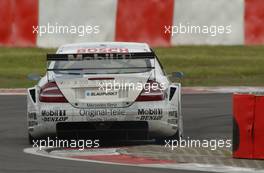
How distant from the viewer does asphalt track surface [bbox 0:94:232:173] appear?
12.1 meters

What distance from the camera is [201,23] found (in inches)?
1062

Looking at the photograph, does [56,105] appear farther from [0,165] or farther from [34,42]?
[34,42]

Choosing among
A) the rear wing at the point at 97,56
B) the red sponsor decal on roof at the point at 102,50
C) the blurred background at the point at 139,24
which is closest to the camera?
the rear wing at the point at 97,56

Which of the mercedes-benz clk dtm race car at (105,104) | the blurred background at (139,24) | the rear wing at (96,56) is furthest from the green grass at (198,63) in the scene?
the mercedes-benz clk dtm race car at (105,104)

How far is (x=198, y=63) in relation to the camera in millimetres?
27750

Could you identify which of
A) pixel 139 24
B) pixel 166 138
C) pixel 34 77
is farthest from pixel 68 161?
pixel 139 24

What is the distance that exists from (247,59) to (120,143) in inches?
521

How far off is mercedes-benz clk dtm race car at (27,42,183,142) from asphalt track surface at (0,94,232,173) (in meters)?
0.56

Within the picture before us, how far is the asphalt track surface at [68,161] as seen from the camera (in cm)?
1208

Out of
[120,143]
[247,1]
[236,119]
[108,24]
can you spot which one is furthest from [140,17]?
[236,119]

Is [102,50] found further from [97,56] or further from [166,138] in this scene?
[166,138]

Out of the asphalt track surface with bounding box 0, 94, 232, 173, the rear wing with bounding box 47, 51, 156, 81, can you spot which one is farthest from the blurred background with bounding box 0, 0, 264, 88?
the rear wing with bounding box 47, 51, 156, 81

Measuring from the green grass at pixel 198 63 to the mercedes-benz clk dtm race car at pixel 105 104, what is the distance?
11140mm

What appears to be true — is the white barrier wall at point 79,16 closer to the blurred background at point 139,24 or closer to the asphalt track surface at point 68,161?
the blurred background at point 139,24
